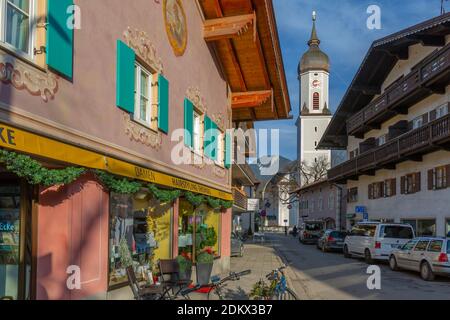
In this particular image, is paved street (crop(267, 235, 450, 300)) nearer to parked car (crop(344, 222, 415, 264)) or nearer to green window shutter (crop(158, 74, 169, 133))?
parked car (crop(344, 222, 415, 264))

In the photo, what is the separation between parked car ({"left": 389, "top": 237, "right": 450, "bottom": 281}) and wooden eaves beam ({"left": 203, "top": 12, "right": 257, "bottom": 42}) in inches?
357

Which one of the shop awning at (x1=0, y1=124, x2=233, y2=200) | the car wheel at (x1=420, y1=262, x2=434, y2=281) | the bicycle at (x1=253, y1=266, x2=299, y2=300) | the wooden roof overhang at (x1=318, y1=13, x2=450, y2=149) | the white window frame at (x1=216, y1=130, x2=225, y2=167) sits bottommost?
the car wheel at (x1=420, y1=262, x2=434, y2=281)

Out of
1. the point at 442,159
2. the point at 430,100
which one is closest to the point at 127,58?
the point at 442,159

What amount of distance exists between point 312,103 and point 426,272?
72117mm

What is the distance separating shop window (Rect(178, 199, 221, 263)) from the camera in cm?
1423

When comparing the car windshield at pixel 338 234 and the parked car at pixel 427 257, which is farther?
the car windshield at pixel 338 234

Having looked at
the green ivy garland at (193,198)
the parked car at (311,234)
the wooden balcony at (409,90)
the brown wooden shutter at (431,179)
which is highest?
the wooden balcony at (409,90)

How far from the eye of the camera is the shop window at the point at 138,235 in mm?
9422

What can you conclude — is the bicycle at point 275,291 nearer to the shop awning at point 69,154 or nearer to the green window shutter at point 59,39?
the shop awning at point 69,154

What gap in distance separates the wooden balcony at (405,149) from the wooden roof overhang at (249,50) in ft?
23.6

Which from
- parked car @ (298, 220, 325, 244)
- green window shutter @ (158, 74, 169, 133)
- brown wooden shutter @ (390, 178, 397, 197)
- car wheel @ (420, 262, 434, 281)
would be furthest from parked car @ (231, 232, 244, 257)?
parked car @ (298, 220, 325, 244)

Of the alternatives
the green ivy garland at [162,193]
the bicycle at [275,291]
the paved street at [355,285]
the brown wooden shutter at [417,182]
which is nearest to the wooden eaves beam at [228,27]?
the green ivy garland at [162,193]

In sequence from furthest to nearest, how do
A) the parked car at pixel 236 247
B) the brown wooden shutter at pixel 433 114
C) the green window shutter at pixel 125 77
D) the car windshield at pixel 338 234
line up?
the car windshield at pixel 338 234, the brown wooden shutter at pixel 433 114, the parked car at pixel 236 247, the green window shutter at pixel 125 77

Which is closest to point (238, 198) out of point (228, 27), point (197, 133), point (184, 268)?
point (197, 133)
